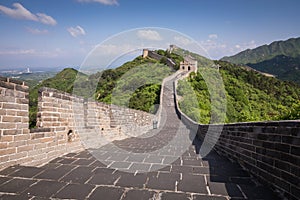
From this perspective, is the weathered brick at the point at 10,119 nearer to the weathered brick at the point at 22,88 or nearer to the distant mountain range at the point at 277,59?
the weathered brick at the point at 22,88

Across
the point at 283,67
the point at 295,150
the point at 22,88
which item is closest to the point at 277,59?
the point at 283,67

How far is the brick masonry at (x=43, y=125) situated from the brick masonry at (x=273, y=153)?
2.75m

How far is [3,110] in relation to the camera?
2.51 meters

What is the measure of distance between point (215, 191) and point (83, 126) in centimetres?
303

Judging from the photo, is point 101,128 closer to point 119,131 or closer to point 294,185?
point 119,131

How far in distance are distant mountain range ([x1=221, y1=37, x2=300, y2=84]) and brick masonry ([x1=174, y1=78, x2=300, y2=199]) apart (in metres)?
55.9

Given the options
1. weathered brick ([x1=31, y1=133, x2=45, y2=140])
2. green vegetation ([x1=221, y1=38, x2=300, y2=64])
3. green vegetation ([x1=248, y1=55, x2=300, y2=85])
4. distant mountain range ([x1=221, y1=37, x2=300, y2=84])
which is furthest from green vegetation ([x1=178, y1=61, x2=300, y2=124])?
green vegetation ([x1=221, y1=38, x2=300, y2=64])

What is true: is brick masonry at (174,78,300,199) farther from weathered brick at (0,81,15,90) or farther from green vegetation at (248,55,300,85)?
green vegetation at (248,55,300,85)

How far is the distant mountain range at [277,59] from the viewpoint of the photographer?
60.6 metres

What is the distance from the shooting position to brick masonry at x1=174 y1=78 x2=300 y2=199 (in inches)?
79.3

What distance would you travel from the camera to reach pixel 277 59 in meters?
74.7

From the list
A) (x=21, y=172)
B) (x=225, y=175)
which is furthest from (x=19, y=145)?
(x=225, y=175)

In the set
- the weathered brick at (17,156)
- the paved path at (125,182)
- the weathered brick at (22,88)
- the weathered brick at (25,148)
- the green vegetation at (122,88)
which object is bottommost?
the paved path at (125,182)

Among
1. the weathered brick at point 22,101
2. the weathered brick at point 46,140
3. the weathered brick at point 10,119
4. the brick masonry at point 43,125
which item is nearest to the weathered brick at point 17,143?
the brick masonry at point 43,125
